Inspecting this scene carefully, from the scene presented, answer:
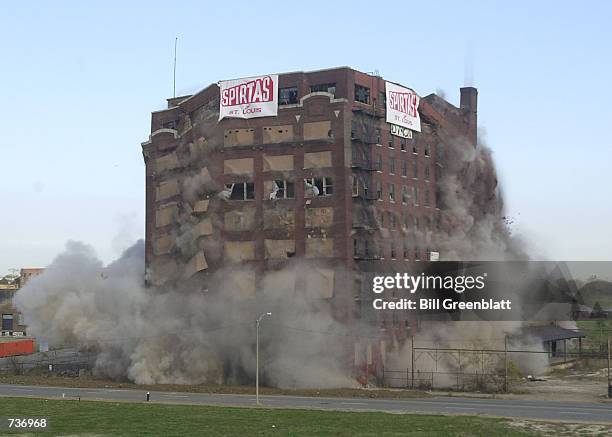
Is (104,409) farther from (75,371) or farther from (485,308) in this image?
(485,308)

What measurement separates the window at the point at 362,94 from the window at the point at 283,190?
15412 millimetres

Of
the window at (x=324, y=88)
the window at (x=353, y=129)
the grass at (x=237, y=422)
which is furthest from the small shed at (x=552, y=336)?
the grass at (x=237, y=422)

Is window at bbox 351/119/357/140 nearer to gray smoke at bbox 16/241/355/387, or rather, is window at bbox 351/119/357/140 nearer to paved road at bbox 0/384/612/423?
gray smoke at bbox 16/241/355/387

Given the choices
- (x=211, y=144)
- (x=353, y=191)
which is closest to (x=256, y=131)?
(x=211, y=144)

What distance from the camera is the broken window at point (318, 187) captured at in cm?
10950

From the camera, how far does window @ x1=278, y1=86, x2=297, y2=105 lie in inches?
4424

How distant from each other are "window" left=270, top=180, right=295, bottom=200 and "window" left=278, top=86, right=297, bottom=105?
37.5 feet

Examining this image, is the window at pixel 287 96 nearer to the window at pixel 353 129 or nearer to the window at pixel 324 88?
the window at pixel 324 88

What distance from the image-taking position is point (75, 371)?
126375mm

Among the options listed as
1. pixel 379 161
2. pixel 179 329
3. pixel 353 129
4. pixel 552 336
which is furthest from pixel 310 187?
pixel 552 336

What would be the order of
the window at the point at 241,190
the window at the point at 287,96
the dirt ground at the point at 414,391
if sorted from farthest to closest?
the window at the point at 241,190 < the window at the point at 287,96 < the dirt ground at the point at 414,391

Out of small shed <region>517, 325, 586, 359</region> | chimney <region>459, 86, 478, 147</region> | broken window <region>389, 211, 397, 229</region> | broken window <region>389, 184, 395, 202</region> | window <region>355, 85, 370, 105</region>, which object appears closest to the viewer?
window <region>355, 85, 370, 105</region>

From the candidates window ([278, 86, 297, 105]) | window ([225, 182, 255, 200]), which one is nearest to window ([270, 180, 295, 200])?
window ([225, 182, 255, 200])

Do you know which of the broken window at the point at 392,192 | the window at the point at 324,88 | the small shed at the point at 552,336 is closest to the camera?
the window at the point at 324,88
